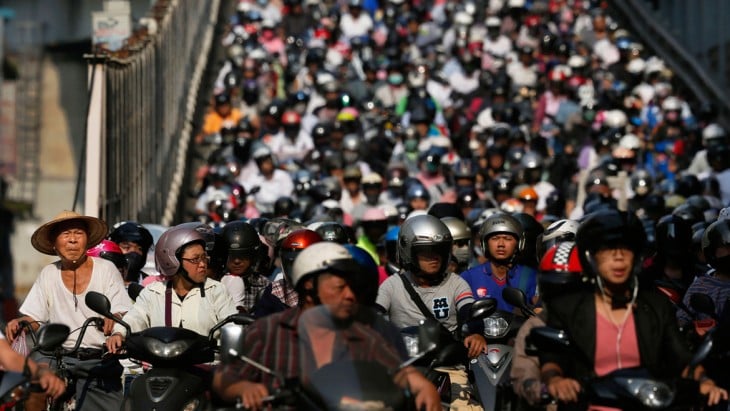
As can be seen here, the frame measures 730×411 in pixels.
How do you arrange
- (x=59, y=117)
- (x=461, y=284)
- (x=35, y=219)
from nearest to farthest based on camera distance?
(x=461, y=284) → (x=35, y=219) → (x=59, y=117)

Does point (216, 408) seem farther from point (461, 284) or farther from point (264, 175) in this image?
point (264, 175)

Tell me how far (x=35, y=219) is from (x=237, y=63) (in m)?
13.4

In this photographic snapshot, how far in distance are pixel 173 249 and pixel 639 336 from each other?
3.66 meters

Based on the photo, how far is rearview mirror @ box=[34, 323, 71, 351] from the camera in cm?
838

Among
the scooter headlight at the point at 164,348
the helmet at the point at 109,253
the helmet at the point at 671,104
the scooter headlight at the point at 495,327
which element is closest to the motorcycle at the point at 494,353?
the scooter headlight at the point at 495,327

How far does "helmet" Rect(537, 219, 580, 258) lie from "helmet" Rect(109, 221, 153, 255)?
3.69 m

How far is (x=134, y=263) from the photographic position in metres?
14.0

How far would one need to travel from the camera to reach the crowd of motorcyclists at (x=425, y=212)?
8.09 m

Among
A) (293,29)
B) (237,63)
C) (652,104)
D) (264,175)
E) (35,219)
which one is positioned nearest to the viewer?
(264,175)

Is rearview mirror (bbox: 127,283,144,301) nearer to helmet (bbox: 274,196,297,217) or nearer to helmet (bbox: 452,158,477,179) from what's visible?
helmet (bbox: 274,196,297,217)

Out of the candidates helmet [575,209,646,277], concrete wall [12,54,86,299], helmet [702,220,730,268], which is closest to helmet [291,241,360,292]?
helmet [575,209,646,277]

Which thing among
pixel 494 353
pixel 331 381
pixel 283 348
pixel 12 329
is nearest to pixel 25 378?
pixel 283 348

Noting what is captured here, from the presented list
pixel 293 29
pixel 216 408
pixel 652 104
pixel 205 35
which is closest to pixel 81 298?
pixel 216 408

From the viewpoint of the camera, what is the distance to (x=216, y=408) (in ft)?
26.6
